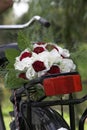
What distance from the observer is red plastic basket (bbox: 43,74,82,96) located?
5.44ft

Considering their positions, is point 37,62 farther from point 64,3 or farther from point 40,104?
point 64,3

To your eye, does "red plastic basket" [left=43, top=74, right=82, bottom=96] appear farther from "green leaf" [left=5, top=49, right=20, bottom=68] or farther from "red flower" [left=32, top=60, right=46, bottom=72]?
"green leaf" [left=5, top=49, right=20, bottom=68]

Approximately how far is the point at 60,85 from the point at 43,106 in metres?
0.14

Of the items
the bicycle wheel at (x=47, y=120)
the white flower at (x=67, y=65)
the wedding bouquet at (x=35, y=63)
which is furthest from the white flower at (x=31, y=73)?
the bicycle wheel at (x=47, y=120)

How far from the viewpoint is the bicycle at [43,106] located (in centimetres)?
168

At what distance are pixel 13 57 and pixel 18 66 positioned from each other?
4.3 inches

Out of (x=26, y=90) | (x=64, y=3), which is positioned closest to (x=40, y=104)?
(x=26, y=90)

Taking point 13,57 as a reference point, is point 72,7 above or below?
above

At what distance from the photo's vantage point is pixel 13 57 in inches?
75.4

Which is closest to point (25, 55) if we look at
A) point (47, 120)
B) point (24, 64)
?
point (24, 64)

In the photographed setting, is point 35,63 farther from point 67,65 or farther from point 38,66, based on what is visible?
point 67,65

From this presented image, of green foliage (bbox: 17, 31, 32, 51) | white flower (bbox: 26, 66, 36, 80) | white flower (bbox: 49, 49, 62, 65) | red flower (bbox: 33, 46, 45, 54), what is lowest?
white flower (bbox: 26, 66, 36, 80)

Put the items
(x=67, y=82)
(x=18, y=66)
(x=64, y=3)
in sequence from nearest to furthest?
(x=67, y=82)
(x=18, y=66)
(x=64, y=3)

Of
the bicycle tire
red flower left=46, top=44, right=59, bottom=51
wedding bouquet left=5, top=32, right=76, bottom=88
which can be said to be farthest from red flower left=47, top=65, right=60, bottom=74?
the bicycle tire
